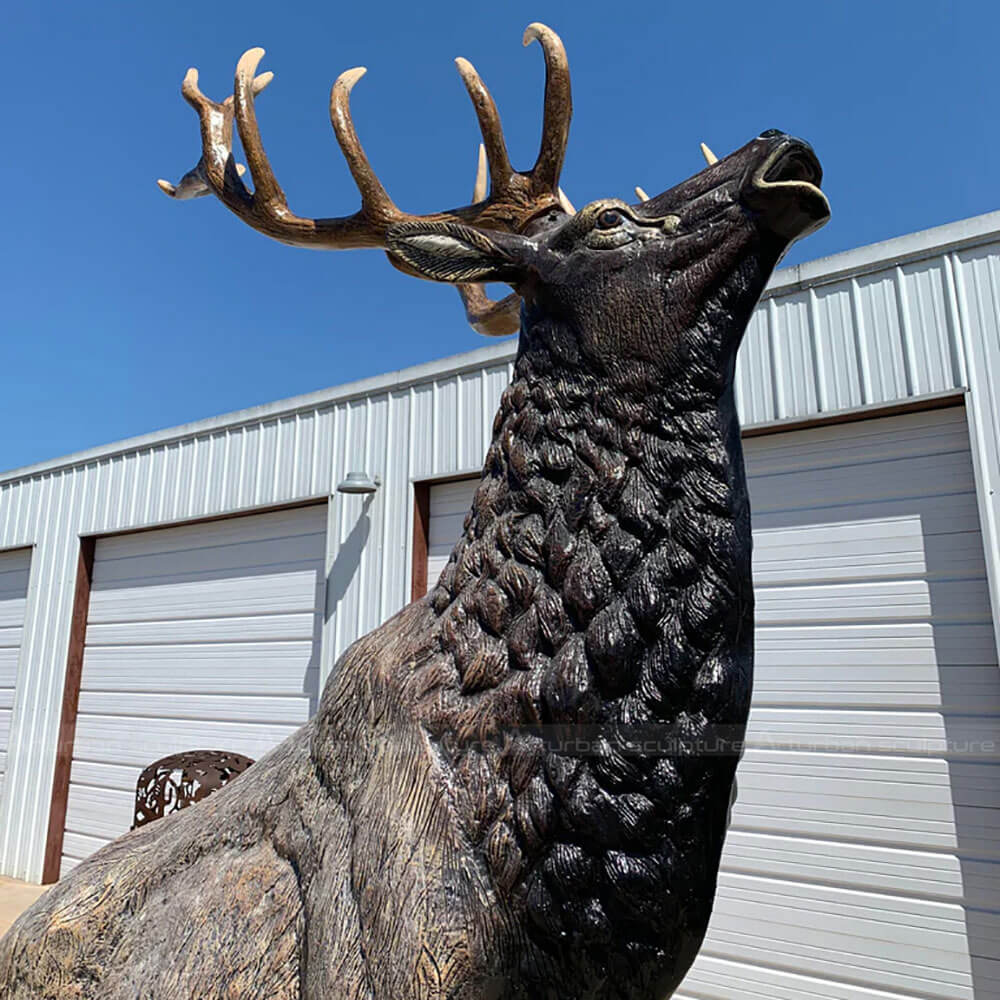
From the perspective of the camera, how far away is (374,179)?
5.66 ft

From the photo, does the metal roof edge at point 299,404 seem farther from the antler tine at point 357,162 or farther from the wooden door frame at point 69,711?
the antler tine at point 357,162

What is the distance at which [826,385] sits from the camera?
3824 mm

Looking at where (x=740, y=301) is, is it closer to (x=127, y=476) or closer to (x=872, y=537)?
(x=872, y=537)

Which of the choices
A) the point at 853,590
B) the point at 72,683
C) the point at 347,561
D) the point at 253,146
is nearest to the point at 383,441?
the point at 347,561

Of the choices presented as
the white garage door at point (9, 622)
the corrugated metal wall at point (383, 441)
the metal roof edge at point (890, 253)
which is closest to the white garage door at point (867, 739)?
the corrugated metal wall at point (383, 441)

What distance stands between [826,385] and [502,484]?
3113 millimetres

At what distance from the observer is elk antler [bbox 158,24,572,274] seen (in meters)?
1.68

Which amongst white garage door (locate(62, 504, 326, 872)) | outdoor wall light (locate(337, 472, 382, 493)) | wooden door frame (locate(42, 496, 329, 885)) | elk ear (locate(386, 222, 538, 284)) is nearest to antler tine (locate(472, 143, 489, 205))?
elk ear (locate(386, 222, 538, 284))

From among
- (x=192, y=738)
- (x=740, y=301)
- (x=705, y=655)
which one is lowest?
(x=192, y=738)

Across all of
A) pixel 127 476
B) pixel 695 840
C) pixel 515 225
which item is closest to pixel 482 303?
pixel 515 225

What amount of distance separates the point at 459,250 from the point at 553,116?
0.61m

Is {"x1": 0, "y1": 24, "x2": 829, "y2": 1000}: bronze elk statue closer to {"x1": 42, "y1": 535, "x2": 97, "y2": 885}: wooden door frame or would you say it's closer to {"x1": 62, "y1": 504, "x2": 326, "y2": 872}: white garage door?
{"x1": 62, "y1": 504, "x2": 326, "y2": 872}: white garage door

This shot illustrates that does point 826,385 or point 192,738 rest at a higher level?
point 826,385

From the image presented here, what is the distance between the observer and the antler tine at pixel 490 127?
1.73m
